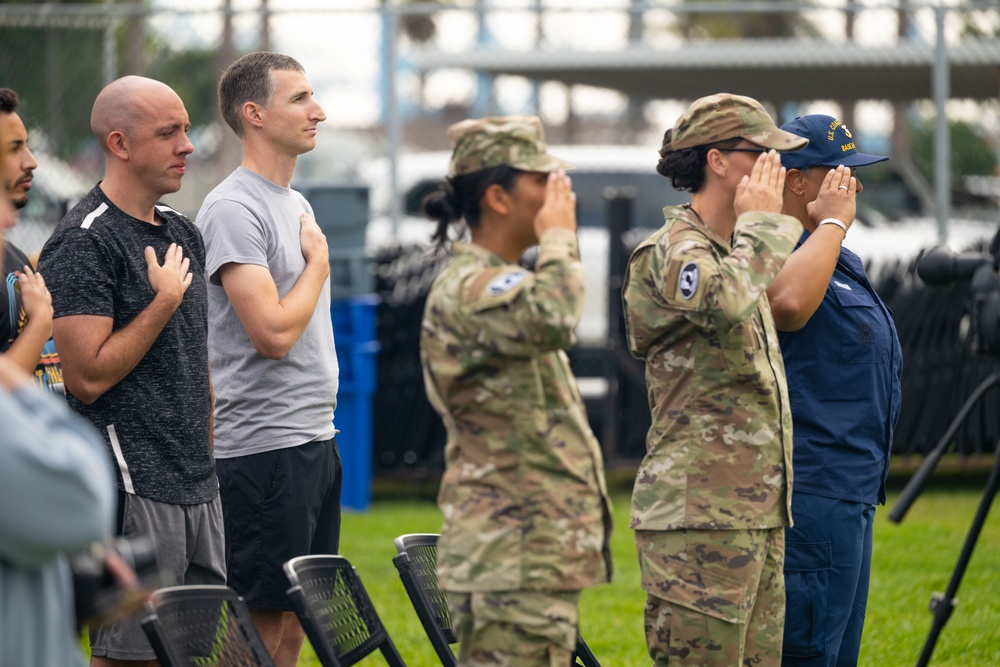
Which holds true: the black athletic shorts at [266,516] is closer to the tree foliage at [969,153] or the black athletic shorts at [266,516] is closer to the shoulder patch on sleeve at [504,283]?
the shoulder patch on sleeve at [504,283]

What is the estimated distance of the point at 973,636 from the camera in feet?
17.2

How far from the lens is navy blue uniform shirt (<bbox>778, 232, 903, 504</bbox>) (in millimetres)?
3494

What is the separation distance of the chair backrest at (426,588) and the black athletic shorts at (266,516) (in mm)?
371

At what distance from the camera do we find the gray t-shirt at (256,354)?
12.0 ft

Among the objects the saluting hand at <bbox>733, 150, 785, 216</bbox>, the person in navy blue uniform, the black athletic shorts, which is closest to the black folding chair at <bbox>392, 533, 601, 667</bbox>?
the black athletic shorts

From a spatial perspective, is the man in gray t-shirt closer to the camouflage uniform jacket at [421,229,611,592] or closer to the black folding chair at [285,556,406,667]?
the black folding chair at [285,556,406,667]

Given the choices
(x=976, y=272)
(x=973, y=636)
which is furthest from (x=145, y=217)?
(x=973, y=636)

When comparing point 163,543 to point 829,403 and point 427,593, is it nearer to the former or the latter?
point 427,593

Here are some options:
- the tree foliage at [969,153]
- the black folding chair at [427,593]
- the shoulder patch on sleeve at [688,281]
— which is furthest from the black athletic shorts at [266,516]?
the tree foliage at [969,153]

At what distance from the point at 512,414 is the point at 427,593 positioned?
42.9 inches

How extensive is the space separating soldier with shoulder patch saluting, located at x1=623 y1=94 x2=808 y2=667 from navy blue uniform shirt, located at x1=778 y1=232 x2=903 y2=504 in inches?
14.9

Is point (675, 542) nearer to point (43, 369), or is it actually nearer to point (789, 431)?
point (789, 431)

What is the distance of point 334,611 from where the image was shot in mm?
3156

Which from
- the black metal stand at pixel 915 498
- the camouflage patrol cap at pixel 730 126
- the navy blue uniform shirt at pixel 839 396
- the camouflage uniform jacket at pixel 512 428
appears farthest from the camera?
the black metal stand at pixel 915 498
